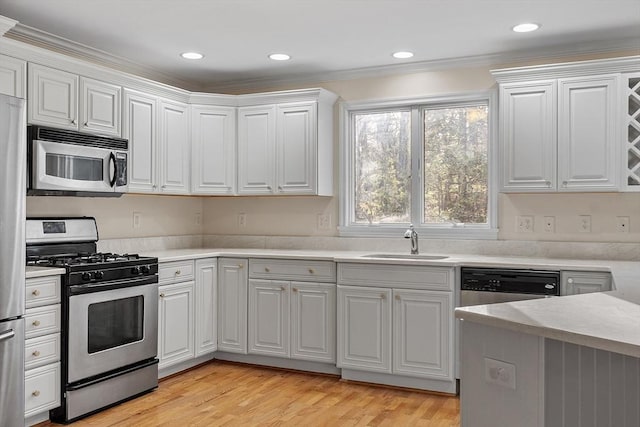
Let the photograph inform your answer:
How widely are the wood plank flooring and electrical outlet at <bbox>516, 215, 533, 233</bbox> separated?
134cm

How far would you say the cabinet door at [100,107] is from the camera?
12.5 ft

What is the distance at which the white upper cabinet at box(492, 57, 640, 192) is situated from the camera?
3.82m

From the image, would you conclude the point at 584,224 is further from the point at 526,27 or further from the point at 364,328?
the point at 364,328

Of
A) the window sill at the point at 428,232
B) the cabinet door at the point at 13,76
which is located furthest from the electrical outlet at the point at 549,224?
the cabinet door at the point at 13,76

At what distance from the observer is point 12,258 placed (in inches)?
117

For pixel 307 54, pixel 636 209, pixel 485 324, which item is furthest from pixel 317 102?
pixel 485 324

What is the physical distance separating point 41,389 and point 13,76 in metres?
1.75

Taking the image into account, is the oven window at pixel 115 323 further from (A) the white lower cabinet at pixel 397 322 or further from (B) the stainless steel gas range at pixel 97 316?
(A) the white lower cabinet at pixel 397 322

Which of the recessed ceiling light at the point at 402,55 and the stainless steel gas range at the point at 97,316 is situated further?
the recessed ceiling light at the point at 402,55

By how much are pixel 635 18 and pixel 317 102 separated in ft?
7.46

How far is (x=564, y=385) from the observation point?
1.79 m

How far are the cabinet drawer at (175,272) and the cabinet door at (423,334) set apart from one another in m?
1.52

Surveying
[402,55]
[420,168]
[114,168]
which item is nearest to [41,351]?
[114,168]

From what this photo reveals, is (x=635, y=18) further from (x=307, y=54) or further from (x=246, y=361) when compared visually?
(x=246, y=361)
